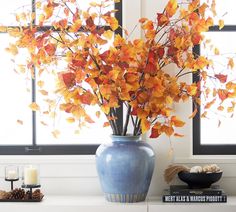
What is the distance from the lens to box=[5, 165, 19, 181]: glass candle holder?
3.30 m

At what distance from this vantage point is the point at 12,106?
3658mm

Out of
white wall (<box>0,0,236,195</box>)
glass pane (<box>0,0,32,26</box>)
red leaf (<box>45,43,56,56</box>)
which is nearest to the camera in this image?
red leaf (<box>45,43,56,56</box>)

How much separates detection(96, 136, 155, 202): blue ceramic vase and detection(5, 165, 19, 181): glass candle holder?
21.0 inches

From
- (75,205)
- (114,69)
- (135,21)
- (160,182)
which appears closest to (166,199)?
(160,182)

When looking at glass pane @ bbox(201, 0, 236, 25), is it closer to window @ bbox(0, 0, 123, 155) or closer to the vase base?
window @ bbox(0, 0, 123, 155)

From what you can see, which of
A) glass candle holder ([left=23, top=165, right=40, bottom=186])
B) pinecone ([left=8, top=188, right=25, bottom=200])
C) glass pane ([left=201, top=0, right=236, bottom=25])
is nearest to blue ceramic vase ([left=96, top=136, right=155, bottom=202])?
glass candle holder ([left=23, top=165, right=40, bottom=186])

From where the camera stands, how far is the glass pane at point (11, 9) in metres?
3.57

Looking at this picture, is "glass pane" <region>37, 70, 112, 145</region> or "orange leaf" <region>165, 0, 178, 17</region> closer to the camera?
"orange leaf" <region>165, 0, 178, 17</region>

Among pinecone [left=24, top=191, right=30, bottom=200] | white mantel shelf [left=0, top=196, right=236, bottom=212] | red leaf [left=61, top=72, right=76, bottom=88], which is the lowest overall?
white mantel shelf [left=0, top=196, right=236, bottom=212]

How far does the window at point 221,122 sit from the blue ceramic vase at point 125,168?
0.50m

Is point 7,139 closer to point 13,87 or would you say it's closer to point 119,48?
point 13,87

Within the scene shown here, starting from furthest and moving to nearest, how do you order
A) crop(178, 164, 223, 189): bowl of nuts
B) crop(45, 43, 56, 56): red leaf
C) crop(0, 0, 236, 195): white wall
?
crop(0, 0, 236, 195): white wall < crop(178, 164, 223, 189): bowl of nuts < crop(45, 43, 56, 56): red leaf

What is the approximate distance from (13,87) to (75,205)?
Result: 38.9 inches

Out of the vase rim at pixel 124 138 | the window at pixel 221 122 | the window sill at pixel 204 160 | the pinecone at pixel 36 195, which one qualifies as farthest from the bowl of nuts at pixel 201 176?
the pinecone at pixel 36 195
